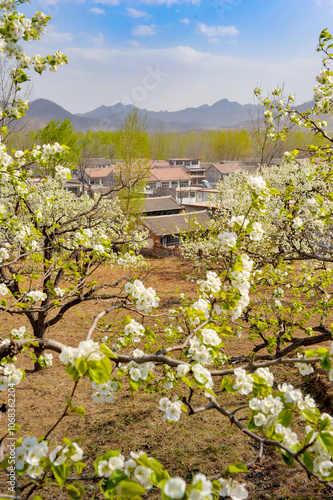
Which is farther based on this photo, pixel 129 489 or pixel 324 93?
pixel 324 93

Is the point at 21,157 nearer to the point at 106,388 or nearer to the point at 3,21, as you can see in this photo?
the point at 3,21

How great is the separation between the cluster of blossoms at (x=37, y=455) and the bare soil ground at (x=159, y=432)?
14.6 ft

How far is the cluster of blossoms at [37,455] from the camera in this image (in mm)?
1960

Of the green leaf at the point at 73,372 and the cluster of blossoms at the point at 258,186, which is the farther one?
the cluster of blossoms at the point at 258,186

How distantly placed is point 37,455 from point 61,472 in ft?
0.57

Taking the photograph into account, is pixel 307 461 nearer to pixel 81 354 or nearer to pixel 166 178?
pixel 81 354

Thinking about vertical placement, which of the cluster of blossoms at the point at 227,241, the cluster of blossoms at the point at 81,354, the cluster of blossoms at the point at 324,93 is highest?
the cluster of blossoms at the point at 324,93

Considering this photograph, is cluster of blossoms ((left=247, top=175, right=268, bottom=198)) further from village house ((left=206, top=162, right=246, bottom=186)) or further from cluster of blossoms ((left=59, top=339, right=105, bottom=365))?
village house ((left=206, top=162, right=246, bottom=186))

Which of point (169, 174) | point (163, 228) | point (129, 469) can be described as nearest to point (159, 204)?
point (163, 228)

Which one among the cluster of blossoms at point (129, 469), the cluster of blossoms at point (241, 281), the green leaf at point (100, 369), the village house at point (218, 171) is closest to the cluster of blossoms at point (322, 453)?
the cluster of blossoms at point (129, 469)

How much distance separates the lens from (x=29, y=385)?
9.81 meters

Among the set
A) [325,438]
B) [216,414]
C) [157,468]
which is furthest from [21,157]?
[216,414]

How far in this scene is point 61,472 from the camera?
75.7 inches

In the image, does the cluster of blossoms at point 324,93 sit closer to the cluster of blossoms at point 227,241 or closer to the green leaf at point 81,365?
the cluster of blossoms at point 227,241
